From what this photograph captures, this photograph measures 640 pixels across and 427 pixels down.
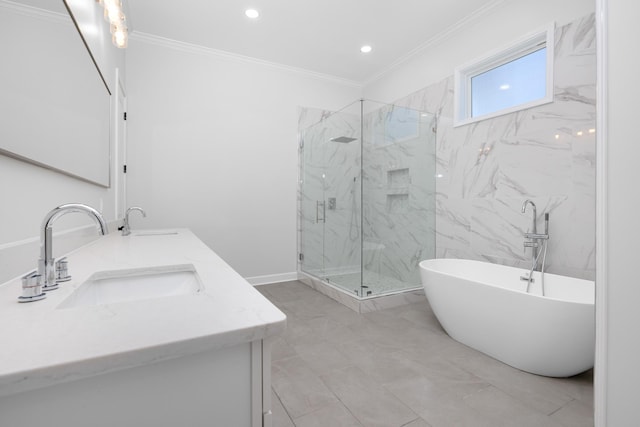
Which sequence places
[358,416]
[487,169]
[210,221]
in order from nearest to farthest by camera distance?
1. [358,416]
2. [487,169]
3. [210,221]

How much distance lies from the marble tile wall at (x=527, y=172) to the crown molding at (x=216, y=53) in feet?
5.30

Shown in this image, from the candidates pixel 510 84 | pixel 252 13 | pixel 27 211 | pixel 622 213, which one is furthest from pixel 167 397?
pixel 510 84

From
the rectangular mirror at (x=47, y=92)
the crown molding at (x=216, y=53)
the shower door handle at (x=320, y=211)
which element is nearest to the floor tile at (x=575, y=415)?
the rectangular mirror at (x=47, y=92)

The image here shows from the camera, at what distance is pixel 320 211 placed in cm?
390

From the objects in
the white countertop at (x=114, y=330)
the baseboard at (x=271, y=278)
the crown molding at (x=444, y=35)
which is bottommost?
the baseboard at (x=271, y=278)

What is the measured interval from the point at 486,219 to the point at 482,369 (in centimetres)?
141

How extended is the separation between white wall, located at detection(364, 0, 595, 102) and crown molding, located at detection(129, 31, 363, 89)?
2.84 feet

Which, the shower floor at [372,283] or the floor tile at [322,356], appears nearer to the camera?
the floor tile at [322,356]

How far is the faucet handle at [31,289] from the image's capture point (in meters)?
0.75

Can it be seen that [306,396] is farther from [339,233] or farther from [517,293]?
[339,233]

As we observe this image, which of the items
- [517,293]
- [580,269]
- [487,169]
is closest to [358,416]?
[517,293]

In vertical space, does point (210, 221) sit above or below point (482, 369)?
above

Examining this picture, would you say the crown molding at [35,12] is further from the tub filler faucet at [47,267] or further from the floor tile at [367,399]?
the floor tile at [367,399]

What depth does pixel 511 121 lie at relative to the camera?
2576 millimetres
